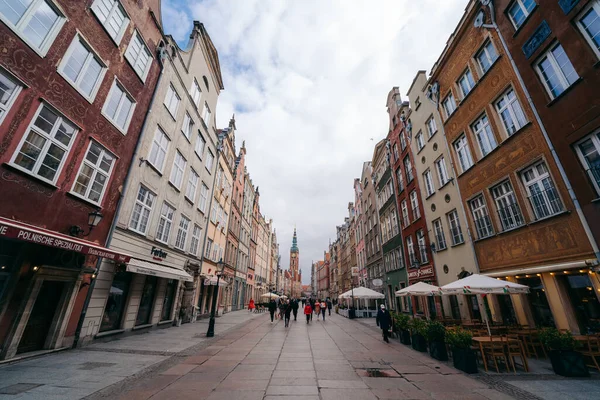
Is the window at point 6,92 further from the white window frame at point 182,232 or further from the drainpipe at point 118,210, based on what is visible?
the white window frame at point 182,232

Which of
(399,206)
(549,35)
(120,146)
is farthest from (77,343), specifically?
(399,206)

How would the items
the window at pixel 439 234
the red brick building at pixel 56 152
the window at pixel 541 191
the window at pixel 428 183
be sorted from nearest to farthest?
the red brick building at pixel 56 152 < the window at pixel 541 191 < the window at pixel 439 234 < the window at pixel 428 183

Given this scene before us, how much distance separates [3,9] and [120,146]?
5151mm

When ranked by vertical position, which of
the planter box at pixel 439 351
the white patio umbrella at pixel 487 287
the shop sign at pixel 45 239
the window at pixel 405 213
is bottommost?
the planter box at pixel 439 351

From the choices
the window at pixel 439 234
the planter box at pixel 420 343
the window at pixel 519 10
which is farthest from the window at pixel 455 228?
the window at pixel 519 10

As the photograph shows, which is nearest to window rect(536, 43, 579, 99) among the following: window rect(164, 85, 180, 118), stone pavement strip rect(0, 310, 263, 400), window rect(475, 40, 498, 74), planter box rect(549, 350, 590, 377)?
window rect(475, 40, 498, 74)

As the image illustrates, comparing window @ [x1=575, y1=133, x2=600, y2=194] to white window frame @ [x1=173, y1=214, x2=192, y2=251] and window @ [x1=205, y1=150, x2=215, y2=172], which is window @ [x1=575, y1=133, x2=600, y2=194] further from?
window @ [x1=205, y1=150, x2=215, y2=172]

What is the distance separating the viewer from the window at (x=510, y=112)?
10.5 metres

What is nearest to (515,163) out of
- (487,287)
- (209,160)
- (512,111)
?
(512,111)

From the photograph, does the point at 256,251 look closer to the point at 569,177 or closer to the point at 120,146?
the point at 120,146

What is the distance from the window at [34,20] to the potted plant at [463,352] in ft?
50.4

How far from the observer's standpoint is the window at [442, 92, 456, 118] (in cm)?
1501

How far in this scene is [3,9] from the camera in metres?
6.85

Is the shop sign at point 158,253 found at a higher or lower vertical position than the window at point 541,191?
lower
